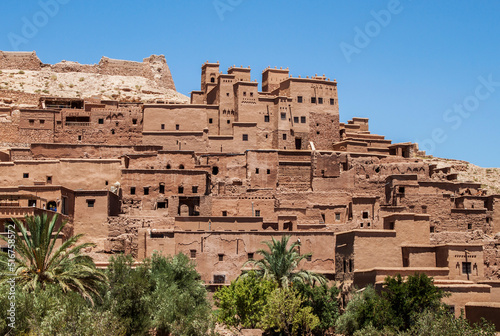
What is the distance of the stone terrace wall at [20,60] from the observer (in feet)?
218

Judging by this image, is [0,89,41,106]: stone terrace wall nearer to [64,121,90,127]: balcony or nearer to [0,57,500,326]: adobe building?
[0,57,500,326]: adobe building

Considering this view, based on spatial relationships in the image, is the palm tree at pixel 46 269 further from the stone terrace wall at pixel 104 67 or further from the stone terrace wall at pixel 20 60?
the stone terrace wall at pixel 20 60

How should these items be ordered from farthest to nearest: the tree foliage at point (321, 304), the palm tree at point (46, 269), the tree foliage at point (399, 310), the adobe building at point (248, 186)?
the adobe building at point (248, 186) → the tree foliage at point (321, 304) → the tree foliage at point (399, 310) → the palm tree at point (46, 269)

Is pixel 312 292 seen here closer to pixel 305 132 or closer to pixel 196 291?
pixel 196 291

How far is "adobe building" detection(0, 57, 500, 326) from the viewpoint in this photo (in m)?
36.2

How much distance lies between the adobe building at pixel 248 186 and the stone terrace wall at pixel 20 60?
14.2m

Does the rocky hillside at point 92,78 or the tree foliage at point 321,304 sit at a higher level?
the rocky hillside at point 92,78

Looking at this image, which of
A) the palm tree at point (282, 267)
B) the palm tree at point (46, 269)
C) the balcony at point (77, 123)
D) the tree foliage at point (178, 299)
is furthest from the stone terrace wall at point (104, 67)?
the palm tree at point (46, 269)

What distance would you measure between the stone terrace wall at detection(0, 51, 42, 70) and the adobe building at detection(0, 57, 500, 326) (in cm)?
1422

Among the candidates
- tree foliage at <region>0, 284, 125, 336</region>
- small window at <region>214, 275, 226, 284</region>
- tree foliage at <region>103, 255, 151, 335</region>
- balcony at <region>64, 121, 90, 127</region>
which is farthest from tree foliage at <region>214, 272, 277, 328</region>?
balcony at <region>64, 121, 90, 127</region>

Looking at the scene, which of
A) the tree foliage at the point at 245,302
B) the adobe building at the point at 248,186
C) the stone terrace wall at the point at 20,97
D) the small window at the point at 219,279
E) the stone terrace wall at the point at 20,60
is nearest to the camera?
the tree foliage at the point at 245,302

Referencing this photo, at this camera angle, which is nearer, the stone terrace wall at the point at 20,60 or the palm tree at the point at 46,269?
the palm tree at the point at 46,269

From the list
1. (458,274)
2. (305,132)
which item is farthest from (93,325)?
(305,132)

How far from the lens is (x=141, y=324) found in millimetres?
28641
